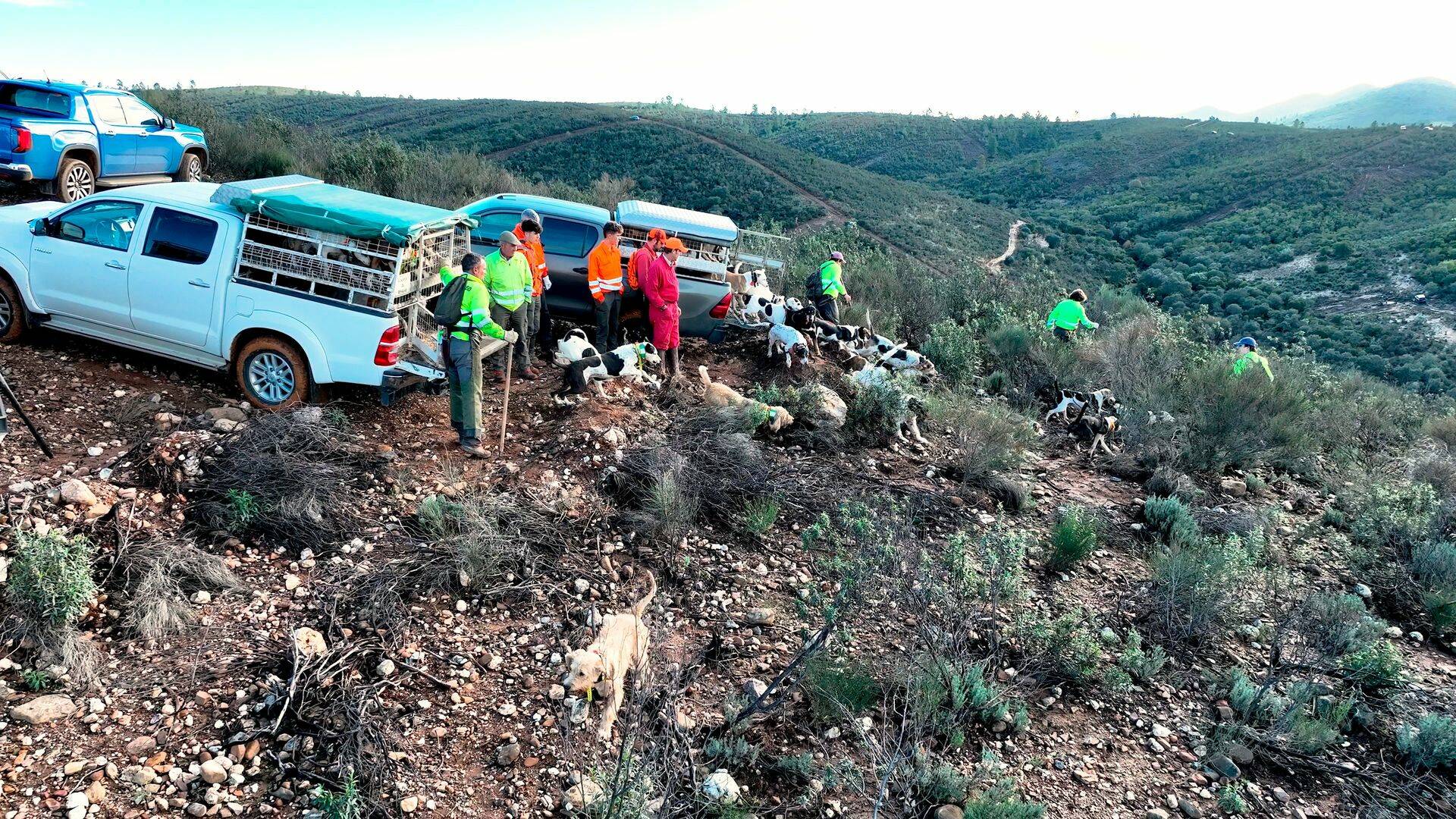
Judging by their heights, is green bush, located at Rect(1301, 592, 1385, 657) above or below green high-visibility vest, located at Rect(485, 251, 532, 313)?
below

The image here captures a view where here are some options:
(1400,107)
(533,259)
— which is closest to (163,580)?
(533,259)

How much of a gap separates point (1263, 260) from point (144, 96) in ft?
119

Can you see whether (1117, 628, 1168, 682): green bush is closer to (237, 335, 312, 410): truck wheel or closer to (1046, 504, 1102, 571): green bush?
(1046, 504, 1102, 571): green bush

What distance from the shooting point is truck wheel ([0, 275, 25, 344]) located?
6855 millimetres

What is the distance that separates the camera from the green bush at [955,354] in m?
10.6

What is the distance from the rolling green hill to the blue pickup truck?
39.5ft

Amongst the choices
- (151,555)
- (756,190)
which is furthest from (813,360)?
(756,190)

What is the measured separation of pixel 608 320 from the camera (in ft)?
27.6

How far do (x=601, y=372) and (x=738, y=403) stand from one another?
130 cm

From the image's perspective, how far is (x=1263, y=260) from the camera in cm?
3148

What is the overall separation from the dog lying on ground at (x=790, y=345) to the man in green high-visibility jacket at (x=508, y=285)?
3021 millimetres

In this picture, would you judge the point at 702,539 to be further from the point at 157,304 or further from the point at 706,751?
the point at 157,304

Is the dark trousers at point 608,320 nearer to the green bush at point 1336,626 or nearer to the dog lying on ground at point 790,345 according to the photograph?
the dog lying on ground at point 790,345

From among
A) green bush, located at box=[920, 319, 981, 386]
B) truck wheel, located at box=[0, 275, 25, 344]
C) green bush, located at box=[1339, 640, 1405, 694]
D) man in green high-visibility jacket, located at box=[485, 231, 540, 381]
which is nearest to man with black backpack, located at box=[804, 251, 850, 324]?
green bush, located at box=[920, 319, 981, 386]
